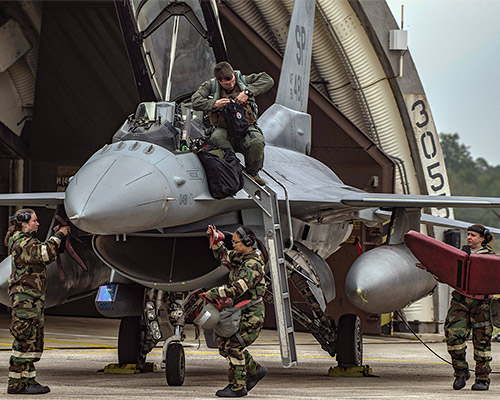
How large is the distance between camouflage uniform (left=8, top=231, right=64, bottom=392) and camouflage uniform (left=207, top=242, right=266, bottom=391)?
1.48m

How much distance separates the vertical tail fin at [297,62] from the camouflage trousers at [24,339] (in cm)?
516

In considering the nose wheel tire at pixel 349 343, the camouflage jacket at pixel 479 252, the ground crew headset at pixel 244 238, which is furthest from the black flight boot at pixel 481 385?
the ground crew headset at pixel 244 238

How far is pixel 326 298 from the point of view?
10031mm

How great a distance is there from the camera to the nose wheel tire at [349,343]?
10516 mm

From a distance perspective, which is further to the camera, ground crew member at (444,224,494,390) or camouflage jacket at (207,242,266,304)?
ground crew member at (444,224,494,390)

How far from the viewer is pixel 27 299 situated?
26.2ft

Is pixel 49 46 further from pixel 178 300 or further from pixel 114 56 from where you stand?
pixel 178 300

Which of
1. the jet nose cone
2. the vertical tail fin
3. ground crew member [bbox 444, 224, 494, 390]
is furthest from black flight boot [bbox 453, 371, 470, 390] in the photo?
the vertical tail fin

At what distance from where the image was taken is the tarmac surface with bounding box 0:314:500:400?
7.95m


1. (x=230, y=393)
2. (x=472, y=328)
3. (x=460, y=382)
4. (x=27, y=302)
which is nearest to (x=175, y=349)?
(x=230, y=393)

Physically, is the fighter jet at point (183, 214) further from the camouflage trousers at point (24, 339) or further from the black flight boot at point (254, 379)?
the camouflage trousers at point (24, 339)

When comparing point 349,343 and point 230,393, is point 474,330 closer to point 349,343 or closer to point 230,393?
point 349,343

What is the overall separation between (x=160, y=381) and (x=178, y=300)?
88 cm

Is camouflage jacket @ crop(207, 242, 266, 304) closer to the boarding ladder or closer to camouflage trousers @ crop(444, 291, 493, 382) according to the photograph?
the boarding ladder
